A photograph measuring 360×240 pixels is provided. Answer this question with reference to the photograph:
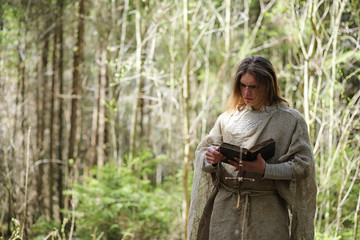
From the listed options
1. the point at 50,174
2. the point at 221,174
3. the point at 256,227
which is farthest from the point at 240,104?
the point at 50,174

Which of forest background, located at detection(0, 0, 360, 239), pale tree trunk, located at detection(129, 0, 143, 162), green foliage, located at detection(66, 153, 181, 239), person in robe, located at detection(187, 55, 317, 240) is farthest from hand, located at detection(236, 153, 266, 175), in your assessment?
pale tree trunk, located at detection(129, 0, 143, 162)

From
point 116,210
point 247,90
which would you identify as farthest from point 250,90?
point 116,210

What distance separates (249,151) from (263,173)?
167 millimetres

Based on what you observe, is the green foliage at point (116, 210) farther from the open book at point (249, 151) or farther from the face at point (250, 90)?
the open book at point (249, 151)

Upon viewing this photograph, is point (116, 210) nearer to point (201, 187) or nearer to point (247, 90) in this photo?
point (201, 187)

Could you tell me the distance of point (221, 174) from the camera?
2.82 meters

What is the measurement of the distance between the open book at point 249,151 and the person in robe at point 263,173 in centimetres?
4

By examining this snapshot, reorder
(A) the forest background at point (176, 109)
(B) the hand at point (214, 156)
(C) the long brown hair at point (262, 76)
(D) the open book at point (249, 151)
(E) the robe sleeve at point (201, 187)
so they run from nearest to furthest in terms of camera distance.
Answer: (D) the open book at point (249, 151) → (B) the hand at point (214, 156) → (C) the long brown hair at point (262, 76) → (E) the robe sleeve at point (201, 187) → (A) the forest background at point (176, 109)

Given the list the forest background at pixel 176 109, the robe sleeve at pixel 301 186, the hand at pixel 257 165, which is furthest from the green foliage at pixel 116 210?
the hand at pixel 257 165

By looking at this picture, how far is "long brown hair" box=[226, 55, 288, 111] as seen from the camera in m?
2.73

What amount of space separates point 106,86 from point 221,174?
9.42 meters

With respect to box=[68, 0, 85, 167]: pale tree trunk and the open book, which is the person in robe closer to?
the open book

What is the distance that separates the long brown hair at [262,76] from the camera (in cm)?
273

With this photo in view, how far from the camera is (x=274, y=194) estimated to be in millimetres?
2705
